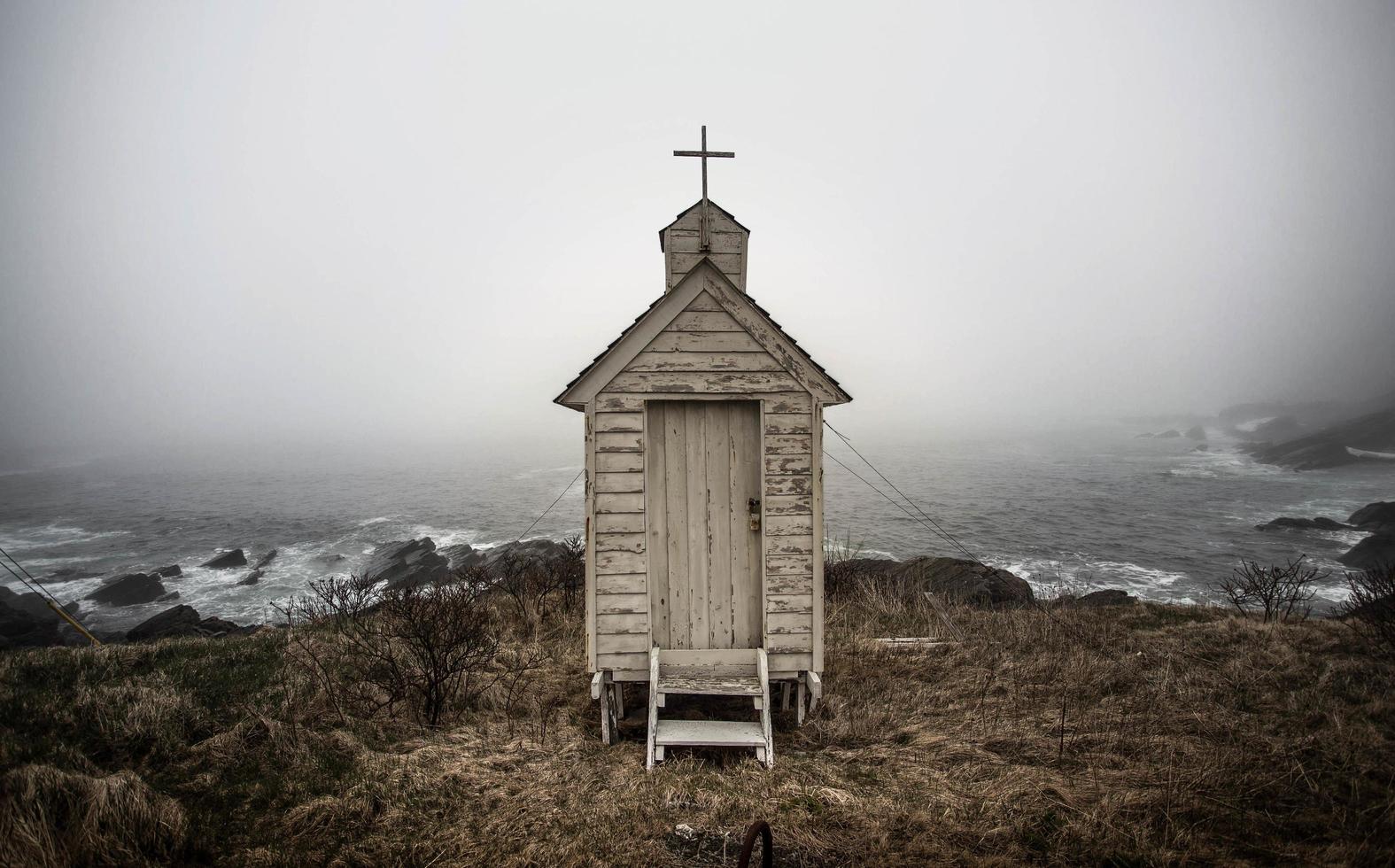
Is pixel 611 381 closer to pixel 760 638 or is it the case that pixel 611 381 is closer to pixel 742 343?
pixel 742 343

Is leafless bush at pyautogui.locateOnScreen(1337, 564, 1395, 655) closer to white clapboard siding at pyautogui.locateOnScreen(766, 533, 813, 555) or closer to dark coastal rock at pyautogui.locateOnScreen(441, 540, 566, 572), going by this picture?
white clapboard siding at pyautogui.locateOnScreen(766, 533, 813, 555)

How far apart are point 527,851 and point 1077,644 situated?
7.74 metres

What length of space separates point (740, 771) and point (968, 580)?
49.6 feet

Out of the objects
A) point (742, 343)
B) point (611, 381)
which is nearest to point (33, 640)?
point (611, 381)

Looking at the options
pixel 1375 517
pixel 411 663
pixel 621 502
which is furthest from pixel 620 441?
pixel 1375 517

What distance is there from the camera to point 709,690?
5.62 meters

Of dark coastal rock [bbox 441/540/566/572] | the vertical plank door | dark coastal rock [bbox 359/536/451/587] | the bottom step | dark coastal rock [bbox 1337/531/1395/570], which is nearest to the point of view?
the bottom step

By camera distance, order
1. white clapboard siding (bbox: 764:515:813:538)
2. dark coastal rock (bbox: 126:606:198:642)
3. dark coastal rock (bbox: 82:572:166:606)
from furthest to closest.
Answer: dark coastal rock (bbox: 82:572:166:606) < dark coastal rock (bbox: 126:606:198:642) < white clapboard siding (bbox: 764:515:813:538)

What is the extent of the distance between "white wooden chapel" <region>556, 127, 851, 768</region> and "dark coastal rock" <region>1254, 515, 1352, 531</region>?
44877 mm

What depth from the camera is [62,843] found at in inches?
→ 136

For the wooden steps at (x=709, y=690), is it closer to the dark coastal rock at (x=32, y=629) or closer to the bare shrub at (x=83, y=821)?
the bare shrub at (x=83, y=821)

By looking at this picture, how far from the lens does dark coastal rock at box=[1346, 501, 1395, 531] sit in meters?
33.5

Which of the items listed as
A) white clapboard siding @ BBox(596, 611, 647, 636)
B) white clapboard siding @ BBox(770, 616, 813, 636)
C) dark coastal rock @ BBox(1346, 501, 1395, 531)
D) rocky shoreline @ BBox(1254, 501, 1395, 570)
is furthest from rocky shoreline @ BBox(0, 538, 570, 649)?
dark coastal rock @ BBox(1346, 501, 1395, 531)

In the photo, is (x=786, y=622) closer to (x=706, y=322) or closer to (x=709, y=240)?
(x=706, y=322)
